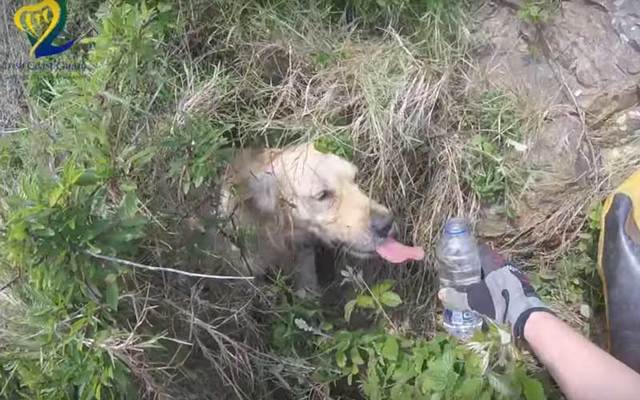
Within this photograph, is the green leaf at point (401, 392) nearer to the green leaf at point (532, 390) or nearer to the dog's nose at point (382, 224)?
the green leaf at point (532, 390)

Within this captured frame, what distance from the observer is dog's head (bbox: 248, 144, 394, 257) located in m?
2.25

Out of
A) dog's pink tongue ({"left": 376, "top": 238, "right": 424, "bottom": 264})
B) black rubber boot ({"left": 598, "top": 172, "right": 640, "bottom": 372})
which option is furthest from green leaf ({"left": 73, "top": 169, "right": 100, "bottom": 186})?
black rubber boot ({"left": 598, "top": 172, "right": 640, "bottom": 372})

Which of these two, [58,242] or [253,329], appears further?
[253,329]

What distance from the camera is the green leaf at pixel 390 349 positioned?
189 cm

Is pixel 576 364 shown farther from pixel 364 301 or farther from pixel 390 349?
pixel 364 301

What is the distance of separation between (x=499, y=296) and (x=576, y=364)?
431mm

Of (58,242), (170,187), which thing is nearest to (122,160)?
(170,187)

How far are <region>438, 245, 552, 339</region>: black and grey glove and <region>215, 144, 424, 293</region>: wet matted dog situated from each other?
213 millimetres

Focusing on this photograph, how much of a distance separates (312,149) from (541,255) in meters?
1.01

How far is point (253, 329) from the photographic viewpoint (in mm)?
2000

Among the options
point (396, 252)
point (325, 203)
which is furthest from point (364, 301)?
point (325, 203)

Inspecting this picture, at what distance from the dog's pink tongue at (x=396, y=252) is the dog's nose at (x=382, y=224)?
32 mm

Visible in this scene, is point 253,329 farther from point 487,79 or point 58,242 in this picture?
point 487,79

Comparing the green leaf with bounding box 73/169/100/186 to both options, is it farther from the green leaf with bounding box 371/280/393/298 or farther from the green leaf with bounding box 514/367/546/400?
the green leaf with bounding box 514/367/546/400
